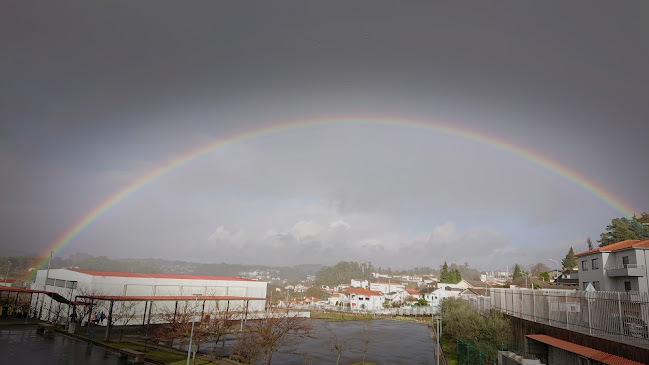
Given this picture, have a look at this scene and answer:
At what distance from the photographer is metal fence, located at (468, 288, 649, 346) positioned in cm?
1500

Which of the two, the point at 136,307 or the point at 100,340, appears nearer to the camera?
the point at 100,340

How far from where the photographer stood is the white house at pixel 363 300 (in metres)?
112

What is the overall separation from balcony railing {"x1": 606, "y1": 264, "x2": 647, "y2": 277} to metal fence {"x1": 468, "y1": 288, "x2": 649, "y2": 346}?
29922mm

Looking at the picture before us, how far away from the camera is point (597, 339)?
53.3ft

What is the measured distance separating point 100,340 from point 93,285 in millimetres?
22022

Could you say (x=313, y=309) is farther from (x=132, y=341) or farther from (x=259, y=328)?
(x=259, y=328)

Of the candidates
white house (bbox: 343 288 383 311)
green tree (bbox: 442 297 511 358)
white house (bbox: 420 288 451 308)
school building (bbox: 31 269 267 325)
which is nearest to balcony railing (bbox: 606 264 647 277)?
green tree (bbox: 442 297 511 358)

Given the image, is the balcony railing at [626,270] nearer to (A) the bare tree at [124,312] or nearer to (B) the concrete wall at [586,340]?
(B) the concrete wall at [586,340]

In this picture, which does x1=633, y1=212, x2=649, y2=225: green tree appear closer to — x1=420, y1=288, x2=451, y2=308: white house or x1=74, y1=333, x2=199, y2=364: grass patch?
x1=420, y1=288, x2=451, y2=308: white house

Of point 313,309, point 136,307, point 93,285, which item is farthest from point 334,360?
point 313,309

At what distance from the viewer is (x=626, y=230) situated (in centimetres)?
8212

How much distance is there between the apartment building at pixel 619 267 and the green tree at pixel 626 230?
106ft

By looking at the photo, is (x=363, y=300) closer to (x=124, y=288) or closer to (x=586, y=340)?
(x=124, y=288)

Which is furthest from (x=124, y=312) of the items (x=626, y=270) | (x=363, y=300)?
(x=363, y=300)
